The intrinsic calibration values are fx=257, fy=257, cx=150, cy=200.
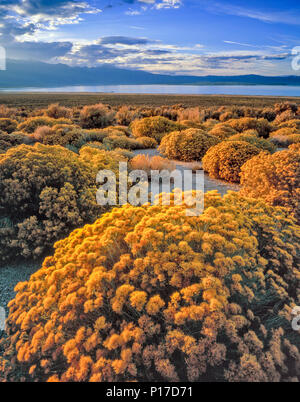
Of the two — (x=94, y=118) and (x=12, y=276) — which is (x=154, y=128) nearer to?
(x=94, y=118)

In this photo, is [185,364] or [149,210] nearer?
[185,364]

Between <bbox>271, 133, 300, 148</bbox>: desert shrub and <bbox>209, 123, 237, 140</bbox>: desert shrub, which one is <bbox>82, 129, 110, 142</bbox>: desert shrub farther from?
<bbox>271, 133, 300, 148</bbox>: desert shrub

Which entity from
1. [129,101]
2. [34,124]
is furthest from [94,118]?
[129,101]

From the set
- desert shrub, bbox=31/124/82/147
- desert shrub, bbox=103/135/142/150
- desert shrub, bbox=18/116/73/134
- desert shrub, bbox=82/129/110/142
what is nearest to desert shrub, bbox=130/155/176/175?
desert shrub, bbox=103/135/142/150

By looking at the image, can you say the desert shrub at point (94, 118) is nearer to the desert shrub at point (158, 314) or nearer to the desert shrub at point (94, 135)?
the desert shrub at point (94, 135)

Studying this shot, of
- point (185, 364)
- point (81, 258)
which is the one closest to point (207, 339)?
point (185, 364)

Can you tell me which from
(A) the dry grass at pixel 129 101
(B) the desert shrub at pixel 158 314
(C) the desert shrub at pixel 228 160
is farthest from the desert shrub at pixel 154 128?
(A) the dry grass at pixel 129 101
